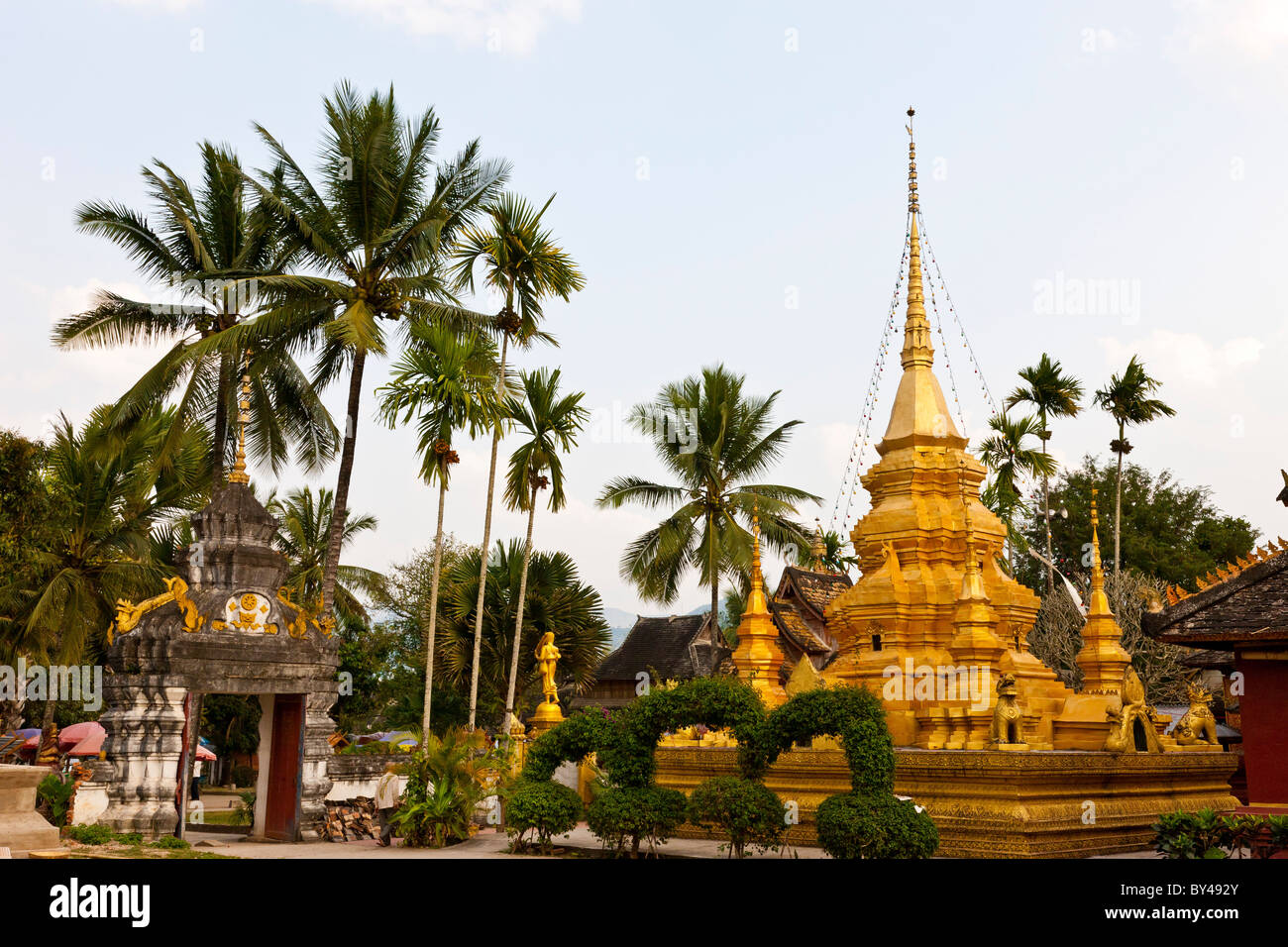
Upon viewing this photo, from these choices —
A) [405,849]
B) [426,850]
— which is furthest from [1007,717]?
[405,849]

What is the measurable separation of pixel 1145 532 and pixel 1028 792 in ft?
122

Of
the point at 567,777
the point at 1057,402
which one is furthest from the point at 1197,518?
the point at 567,777

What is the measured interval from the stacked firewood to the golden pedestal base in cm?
677

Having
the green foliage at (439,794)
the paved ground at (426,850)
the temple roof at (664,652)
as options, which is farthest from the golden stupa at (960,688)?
the temple roof at (664,652)

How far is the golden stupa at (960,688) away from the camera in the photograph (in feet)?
51.5

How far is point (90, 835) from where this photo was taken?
16.4m

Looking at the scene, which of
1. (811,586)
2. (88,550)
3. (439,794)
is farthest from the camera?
(811,586)

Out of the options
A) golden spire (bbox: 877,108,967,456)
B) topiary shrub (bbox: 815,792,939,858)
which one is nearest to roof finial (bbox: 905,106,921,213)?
golden spire (bbox: 877,108,967,456)

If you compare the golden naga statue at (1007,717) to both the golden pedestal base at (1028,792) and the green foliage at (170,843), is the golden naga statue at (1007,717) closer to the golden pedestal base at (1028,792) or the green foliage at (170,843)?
the golden pedestal base at (1028,792)

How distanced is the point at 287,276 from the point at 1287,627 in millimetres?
19233

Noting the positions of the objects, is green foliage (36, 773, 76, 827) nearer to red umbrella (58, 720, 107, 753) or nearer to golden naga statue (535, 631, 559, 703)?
golden naga statue (535, 631, 559, 703)

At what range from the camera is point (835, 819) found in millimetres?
13242

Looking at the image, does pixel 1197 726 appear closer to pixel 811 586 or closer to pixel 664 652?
pixel 811 586

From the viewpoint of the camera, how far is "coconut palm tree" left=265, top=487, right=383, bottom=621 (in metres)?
38.8
